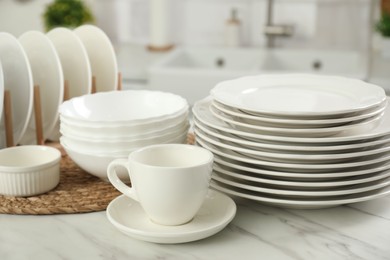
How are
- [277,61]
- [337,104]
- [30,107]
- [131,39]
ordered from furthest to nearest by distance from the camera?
1. [131,39]
2. [277,61]
3. [30,107]
4. [337,104]

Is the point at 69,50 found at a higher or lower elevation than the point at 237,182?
higher

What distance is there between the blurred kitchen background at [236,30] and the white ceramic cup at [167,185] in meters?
1.71

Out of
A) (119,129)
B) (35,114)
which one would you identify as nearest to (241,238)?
(119,129)

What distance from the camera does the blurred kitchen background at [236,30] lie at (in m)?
2.78

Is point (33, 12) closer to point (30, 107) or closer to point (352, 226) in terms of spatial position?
point (30, 107)

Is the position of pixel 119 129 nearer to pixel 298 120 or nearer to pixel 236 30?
pixel 298 120

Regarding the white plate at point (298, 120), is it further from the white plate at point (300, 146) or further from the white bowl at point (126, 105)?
the white bowl at point (126, 105)

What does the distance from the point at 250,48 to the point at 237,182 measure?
78.6 inches

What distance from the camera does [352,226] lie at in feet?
2.97

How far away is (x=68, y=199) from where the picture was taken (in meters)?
0.97

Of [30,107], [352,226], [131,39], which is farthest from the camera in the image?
[131,39]

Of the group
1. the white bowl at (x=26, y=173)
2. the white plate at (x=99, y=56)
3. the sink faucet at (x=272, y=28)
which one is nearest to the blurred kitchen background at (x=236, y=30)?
the sink faucet at (x=272, y=28)

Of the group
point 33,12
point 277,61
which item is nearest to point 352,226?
point 277,61

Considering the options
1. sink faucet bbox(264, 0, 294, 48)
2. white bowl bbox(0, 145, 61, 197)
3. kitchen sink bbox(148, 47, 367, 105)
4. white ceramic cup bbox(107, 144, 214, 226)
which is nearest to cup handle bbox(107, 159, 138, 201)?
white ceramic cup bbox(107, 144, 214, 226)
